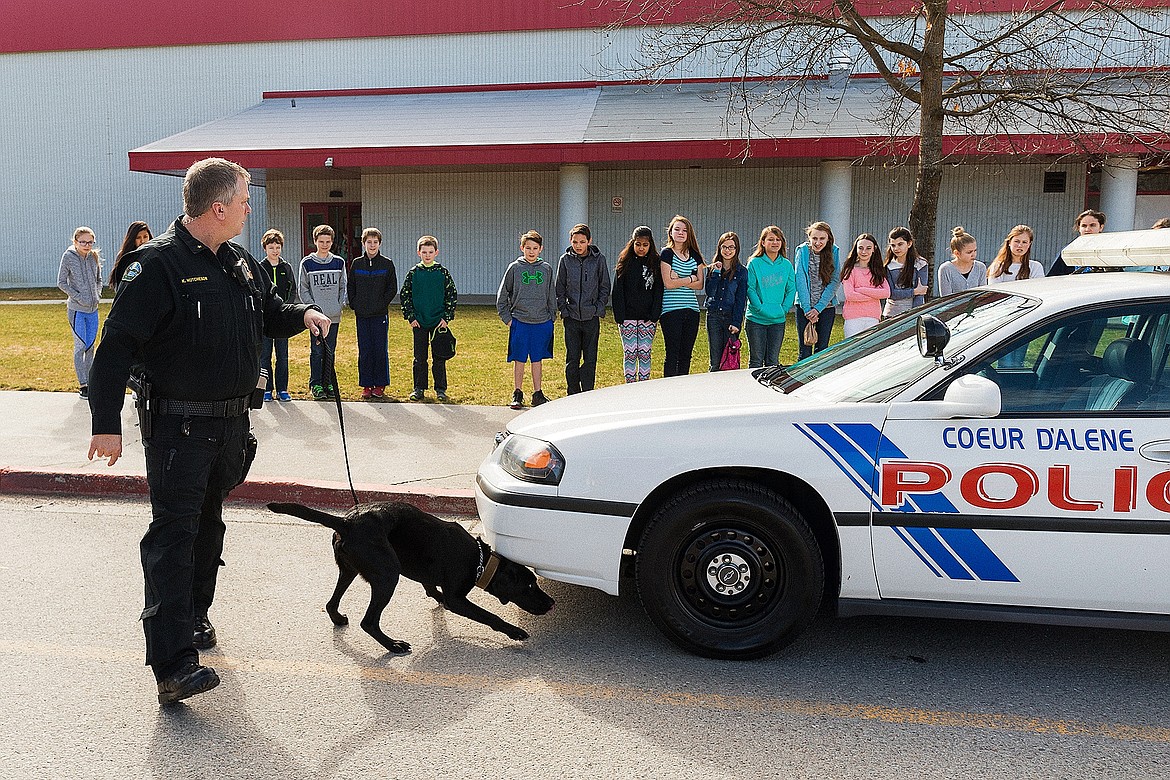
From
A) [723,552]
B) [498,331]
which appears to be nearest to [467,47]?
[498,331]

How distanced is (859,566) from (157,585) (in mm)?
2612

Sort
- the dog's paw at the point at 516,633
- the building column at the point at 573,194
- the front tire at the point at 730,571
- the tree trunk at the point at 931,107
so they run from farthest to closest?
the building column at the point at 573,194, the tree trunk at the point at 931,107, the dog's paw at the point at 516,633, the front tire at the point at 730,571

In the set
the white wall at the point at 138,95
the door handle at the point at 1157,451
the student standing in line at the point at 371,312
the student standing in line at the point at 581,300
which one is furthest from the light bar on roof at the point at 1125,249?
the white wall at the point at 138,95

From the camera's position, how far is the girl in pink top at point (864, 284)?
9047mm

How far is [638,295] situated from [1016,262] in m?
3.32

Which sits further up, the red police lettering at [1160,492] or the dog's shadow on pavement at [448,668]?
the red police lettering at [1160,492]

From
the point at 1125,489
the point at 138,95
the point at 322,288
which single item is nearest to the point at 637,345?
the point at 322,288

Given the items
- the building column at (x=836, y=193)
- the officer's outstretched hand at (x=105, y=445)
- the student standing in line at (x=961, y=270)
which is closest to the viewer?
the officer's outstretched hand at (x=105, y=445)

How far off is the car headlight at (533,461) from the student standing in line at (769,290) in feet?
17.2

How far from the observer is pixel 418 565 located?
4.34 meters

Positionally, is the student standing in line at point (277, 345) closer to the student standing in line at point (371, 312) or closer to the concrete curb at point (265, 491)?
the student standing in line at point (371, 312)

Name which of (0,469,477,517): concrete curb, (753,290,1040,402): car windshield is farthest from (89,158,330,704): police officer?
(0,469,477,517): concrete curb

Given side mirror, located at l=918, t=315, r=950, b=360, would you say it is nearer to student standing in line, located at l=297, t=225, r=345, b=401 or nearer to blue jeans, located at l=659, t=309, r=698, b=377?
blue jeans, located at l=659, t=309, r=698, b=377

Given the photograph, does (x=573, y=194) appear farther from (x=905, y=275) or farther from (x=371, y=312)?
(x=905, y=275)
